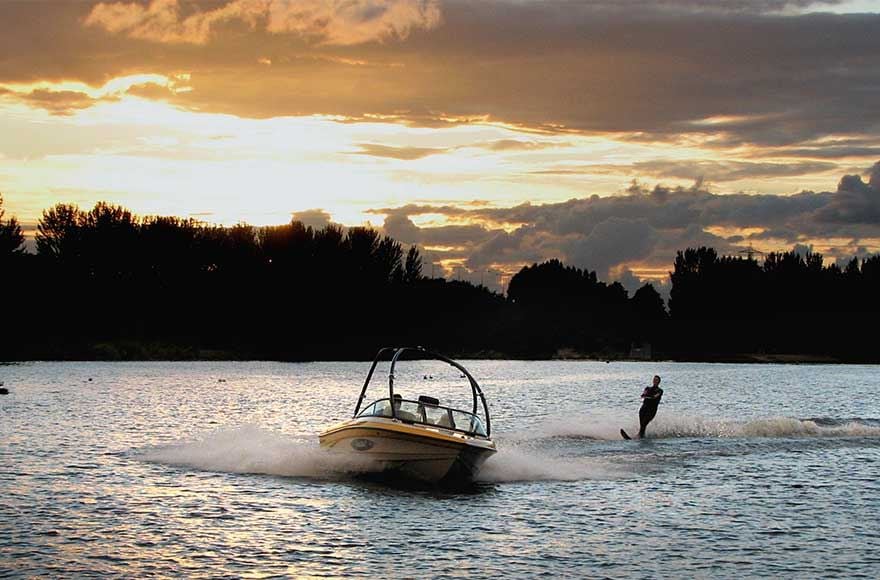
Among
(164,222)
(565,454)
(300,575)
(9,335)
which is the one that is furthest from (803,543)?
(164,222)

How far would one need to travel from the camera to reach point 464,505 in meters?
33.0

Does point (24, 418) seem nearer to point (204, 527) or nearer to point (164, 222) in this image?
point (204, 527)

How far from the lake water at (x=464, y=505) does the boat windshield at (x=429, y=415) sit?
6.69ft

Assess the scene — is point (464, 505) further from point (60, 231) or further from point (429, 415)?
point (60, 231)

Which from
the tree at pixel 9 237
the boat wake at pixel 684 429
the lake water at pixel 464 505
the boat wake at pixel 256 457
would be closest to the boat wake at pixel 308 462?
the boat wake at pixel 256 457

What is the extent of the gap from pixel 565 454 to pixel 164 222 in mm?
150850

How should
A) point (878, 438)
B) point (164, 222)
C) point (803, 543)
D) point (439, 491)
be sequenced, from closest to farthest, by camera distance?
point (803, 543), point (439, 491), point (878, 438), point (164, 222)

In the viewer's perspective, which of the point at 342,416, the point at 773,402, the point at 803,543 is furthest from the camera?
the point at 773,402

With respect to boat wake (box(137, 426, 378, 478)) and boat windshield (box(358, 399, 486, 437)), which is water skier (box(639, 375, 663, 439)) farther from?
boat windshield (box(358, 399, 486, 437))

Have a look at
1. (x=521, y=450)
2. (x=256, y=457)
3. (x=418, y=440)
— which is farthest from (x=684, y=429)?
(x=418, y=440)

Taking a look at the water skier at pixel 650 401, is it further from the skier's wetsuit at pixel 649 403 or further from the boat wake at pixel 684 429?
the boat wake at pixel 684 429

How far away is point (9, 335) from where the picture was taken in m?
168

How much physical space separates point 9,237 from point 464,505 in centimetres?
14207

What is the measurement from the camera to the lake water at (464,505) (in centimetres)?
2591
